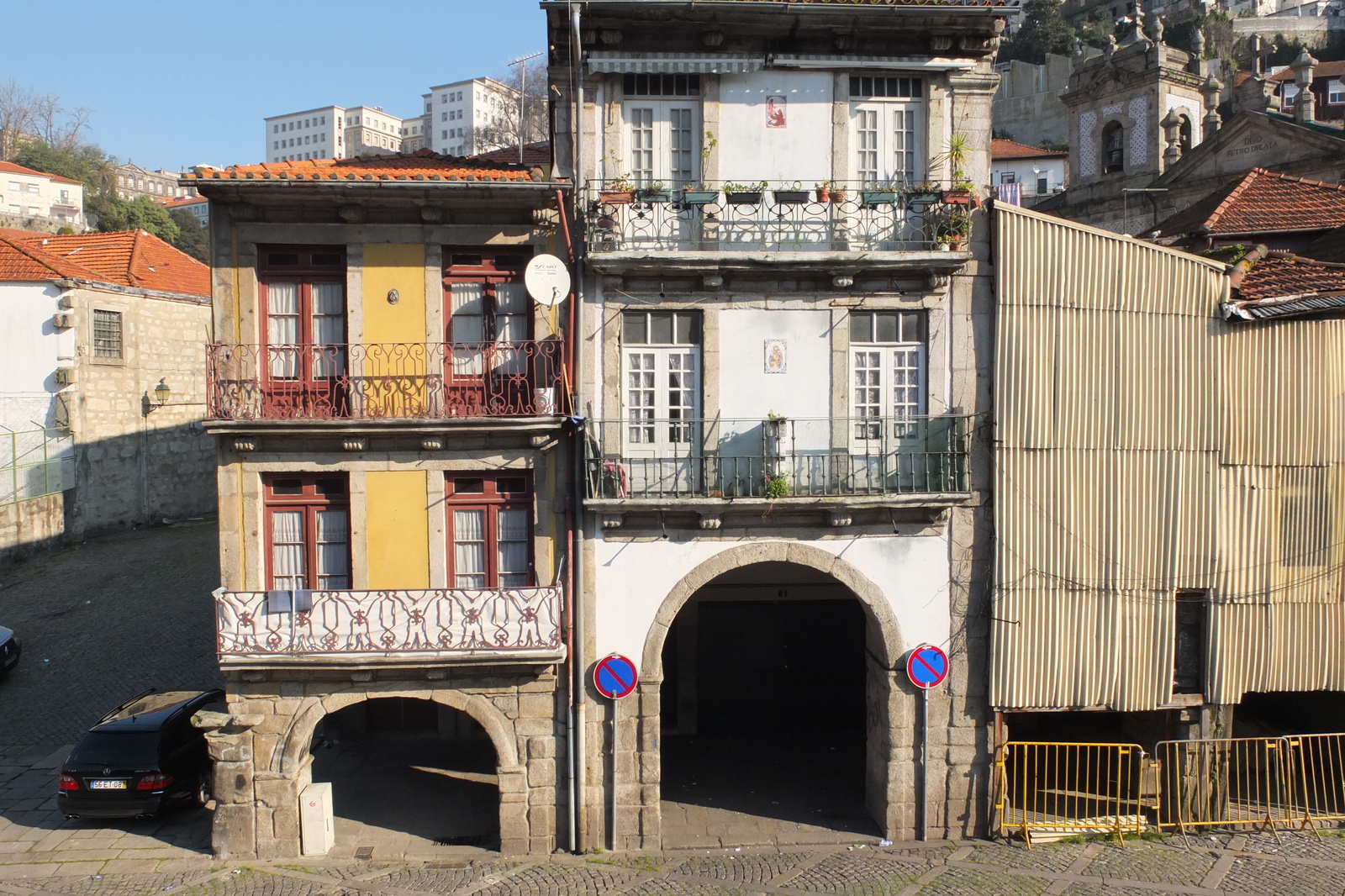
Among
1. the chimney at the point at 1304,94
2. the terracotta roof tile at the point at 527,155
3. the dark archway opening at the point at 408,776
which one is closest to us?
the dark archway opening at the point at 408,776

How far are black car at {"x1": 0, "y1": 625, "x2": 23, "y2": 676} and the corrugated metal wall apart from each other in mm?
18579

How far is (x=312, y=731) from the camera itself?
1315 cm

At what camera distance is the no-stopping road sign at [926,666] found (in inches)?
523

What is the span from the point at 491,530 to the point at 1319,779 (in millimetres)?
13057

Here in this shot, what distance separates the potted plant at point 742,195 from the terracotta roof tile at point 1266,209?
419 inches

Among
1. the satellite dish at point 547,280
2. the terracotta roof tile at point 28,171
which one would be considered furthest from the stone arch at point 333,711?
the terracotta roof tile at point 28,171

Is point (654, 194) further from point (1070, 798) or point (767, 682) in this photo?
point (1070, 798)

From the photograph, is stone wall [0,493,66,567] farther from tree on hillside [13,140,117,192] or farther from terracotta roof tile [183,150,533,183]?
tree on hillside [13,140,117,192]

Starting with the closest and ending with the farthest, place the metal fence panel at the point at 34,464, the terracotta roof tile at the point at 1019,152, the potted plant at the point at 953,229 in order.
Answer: the potted plant at the point at 953,229 → the metal fence panel at the point at 34,464 → the terracotta roof tile at the point at 1019,152

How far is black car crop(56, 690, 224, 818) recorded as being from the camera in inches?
528

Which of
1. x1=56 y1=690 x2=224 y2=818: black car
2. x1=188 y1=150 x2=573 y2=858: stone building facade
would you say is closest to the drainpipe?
x1=188 y1=150 x2=573 y2=858: stone building facade

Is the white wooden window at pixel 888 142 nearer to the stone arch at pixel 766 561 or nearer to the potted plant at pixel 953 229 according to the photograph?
the potted plant at pixel 953 229

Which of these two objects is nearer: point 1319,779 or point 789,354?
point 789,354

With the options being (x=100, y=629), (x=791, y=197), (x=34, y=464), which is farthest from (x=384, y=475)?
(x=34, y=464)
